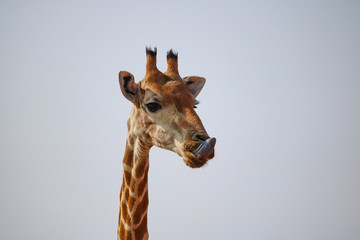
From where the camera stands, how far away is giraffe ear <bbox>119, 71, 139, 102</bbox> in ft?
26.4

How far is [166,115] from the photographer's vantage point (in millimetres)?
7637

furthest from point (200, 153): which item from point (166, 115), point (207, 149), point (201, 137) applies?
point (166, 115)

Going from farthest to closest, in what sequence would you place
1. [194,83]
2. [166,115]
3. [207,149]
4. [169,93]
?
[194,83], [169,93], [166,115], [207,149]

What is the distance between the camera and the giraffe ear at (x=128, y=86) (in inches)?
317

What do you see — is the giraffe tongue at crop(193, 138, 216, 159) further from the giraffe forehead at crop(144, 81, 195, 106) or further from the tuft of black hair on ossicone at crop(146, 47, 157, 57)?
the tuft of black hair on ossicone at crop(146, 47, 157, 57)

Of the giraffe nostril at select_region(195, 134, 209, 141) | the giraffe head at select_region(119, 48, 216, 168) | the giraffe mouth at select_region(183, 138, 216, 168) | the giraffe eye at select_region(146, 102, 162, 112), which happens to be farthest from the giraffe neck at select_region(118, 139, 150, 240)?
the giraffe nostril at select_region(195, 134, 209, 141)

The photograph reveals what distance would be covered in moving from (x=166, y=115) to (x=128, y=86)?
3.61 feet

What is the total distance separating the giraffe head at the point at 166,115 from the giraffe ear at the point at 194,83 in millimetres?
595

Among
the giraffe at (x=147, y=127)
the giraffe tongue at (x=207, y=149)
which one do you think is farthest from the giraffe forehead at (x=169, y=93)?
the giraffe tongue at (x=207, y=149)

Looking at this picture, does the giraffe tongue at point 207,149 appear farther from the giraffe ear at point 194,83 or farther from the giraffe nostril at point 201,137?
the giraffe ear at point 194,83

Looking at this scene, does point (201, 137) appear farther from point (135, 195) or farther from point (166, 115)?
point (135, 195)

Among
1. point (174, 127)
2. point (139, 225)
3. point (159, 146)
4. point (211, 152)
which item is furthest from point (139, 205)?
point (211, 152)

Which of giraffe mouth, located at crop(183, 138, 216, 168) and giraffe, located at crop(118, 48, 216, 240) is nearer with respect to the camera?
giraffe mouth, located at crop(183, 138, 216, 168)

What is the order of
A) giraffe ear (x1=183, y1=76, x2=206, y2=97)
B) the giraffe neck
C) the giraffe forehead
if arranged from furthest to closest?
giraffe ear (x1=183, y1=76, x2=206, y2=97) < the giraffe neck < the giraffe forehead
